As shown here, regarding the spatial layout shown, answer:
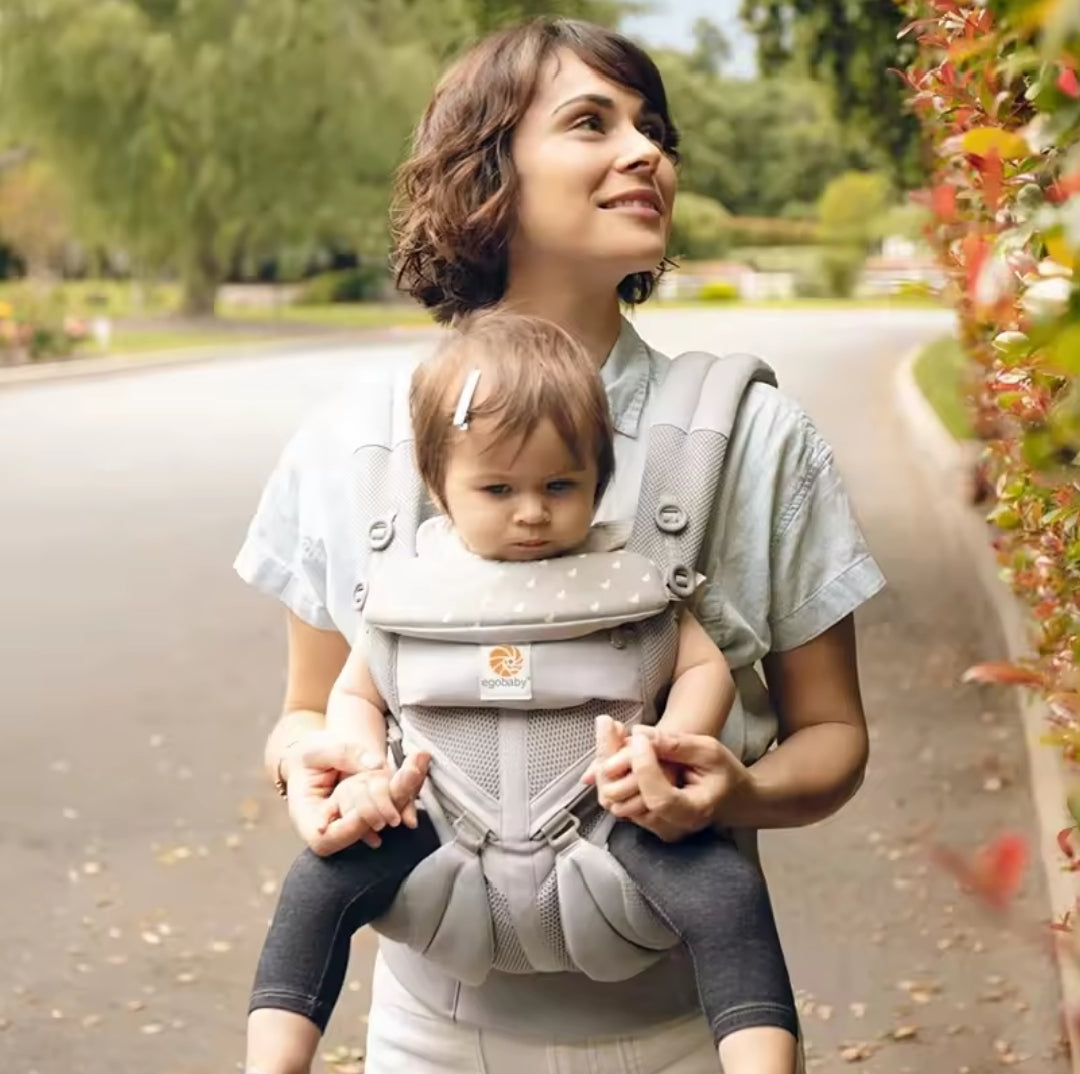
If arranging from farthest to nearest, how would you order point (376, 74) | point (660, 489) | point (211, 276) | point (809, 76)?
point (211, 276) < point (376, 74) < point (809, 76) < point (660, 489)

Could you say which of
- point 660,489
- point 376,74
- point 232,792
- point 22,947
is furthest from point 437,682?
point 376,74

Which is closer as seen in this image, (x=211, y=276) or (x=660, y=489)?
(x=660, y=489)

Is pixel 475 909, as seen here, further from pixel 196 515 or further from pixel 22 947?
pixel 196 515

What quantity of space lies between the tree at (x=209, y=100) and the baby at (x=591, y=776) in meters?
30.1

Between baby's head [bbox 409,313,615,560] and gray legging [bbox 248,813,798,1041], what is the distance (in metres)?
0.31

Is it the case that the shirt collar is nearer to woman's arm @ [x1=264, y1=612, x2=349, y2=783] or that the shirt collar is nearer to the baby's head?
the baby's head

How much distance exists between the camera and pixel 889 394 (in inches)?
837

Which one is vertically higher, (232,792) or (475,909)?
(475,909)

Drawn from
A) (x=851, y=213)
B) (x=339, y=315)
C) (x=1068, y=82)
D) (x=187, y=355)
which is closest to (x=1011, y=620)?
(x=1068, y=82)

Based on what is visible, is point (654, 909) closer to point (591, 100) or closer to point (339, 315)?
point (591, 100)

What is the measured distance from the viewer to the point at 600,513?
199 cm

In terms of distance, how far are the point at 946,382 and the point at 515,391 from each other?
748 inches

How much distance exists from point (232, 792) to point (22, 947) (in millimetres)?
1382

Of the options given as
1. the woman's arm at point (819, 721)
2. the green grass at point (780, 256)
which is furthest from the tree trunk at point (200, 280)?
the woman's arm at point (819, 721)
